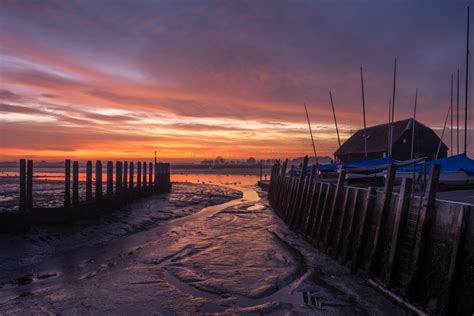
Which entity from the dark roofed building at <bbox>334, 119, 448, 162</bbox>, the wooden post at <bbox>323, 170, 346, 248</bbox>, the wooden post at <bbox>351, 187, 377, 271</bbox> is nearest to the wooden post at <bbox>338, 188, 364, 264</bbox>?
the wooden post at <bbox>351, 187, 377, 271</bbox>

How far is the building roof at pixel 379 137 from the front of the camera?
49.5 meters

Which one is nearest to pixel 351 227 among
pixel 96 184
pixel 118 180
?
pixel 96 184

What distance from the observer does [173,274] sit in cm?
989

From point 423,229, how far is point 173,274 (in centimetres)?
608

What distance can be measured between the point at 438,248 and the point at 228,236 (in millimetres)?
9511

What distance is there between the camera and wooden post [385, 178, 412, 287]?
7.72 m

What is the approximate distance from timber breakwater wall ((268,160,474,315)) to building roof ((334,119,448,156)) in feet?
121

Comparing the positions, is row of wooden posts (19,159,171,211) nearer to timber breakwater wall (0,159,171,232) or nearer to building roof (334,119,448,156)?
timber breakwater wall (0,159,171,232)

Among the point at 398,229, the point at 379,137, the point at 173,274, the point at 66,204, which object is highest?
→ the point at 379,137

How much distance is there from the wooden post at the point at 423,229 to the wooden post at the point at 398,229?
483mm

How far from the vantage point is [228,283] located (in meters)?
9.18

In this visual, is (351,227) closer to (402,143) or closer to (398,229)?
(398,229)

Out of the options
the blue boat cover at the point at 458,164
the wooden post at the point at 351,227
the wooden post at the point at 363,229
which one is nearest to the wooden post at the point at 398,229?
the wooden post at the point at 363,229

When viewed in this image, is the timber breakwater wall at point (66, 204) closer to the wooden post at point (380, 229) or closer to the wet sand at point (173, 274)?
the wet sand at point (173, 274)
